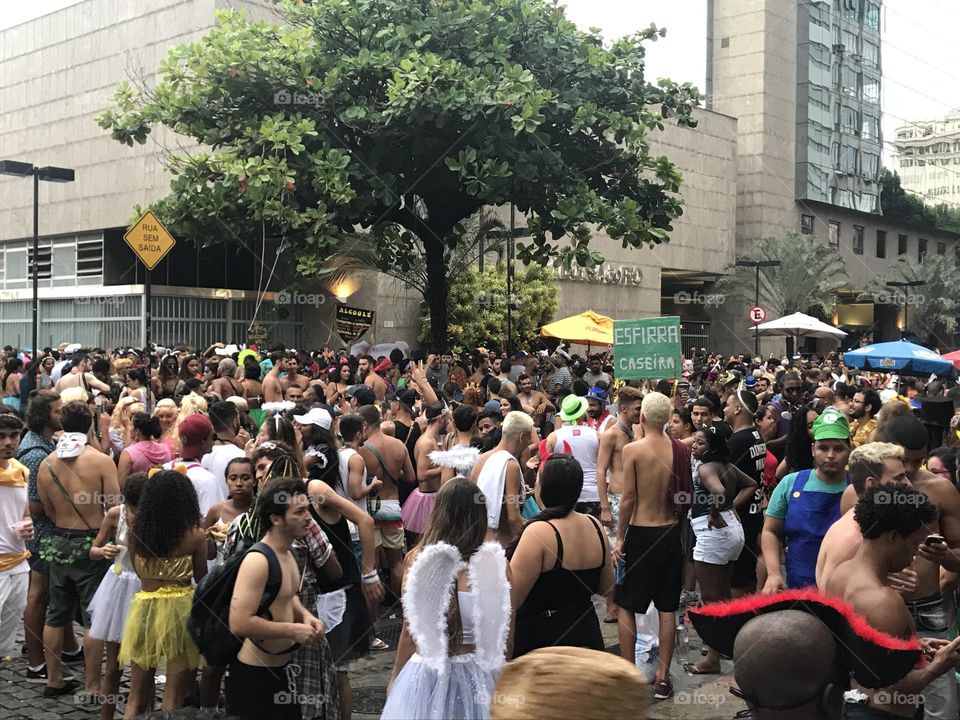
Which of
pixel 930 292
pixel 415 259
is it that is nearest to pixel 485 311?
pixel 415 259

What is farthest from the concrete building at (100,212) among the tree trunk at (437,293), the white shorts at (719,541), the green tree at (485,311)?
the white shorts at (719,541)

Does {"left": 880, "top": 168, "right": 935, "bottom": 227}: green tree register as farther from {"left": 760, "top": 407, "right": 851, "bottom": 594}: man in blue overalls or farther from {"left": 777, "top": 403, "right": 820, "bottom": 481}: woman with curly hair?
{"left": 760, "top": 407, "right": 851, "bottom": 594}: man in blue overalls

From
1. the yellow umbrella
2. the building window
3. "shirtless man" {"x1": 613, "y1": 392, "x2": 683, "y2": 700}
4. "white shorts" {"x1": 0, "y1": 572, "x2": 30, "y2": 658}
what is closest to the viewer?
"white shorts" {"x1": 0, "y1": 572, "x2": 30, "y2": 658}

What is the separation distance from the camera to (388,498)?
8.64 m

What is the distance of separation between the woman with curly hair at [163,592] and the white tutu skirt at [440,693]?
1.61 m

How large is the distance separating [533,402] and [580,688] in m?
10.3

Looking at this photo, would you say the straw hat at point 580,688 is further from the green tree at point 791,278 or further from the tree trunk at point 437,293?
the green tree at point 791,278

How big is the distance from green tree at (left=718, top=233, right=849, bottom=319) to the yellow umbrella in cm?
2233

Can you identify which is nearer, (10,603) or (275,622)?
(275,622)

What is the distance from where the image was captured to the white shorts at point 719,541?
7.51m

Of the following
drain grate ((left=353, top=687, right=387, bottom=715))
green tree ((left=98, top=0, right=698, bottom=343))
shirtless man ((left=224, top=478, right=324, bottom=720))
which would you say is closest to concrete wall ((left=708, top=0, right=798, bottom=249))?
green tree ((left=98, top=0, right=698, bottom=343))

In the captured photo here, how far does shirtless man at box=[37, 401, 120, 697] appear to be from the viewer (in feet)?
21.9

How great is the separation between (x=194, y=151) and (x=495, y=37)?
41.9 ft

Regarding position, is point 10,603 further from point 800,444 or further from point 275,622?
point 800,444
